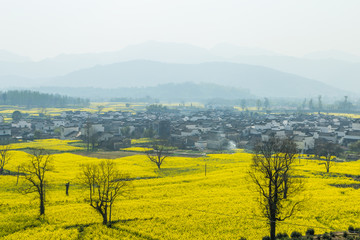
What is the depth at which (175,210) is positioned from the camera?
1065 inches

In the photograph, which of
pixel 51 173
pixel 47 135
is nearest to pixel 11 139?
pixel 47 135

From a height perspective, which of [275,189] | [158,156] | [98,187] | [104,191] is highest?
[275,189]

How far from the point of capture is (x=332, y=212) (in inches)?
1046

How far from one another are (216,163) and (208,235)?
110 feet

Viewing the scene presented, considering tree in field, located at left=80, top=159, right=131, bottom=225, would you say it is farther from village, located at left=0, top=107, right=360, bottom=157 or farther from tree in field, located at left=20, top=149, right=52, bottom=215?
village, located at left=0, top=107, right=360, bottom=157

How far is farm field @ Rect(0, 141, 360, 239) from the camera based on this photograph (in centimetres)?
2244

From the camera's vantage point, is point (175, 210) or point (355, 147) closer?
point (175, 210)

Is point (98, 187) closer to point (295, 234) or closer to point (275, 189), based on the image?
point (275, 189)

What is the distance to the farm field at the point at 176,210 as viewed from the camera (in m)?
22.4

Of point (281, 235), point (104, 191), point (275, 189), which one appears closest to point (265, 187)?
point (281, 235)

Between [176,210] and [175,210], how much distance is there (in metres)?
0.08

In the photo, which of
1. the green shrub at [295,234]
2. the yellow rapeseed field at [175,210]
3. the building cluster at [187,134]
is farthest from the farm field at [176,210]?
the building cluster at [187,134]

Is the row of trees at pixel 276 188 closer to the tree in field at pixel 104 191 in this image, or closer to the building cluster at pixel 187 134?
the tree in field at pixel 104 191

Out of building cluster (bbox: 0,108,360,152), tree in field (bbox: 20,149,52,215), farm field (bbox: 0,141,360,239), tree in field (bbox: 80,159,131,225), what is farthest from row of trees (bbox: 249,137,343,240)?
building cluster (bbox: 0,108,360,152)
